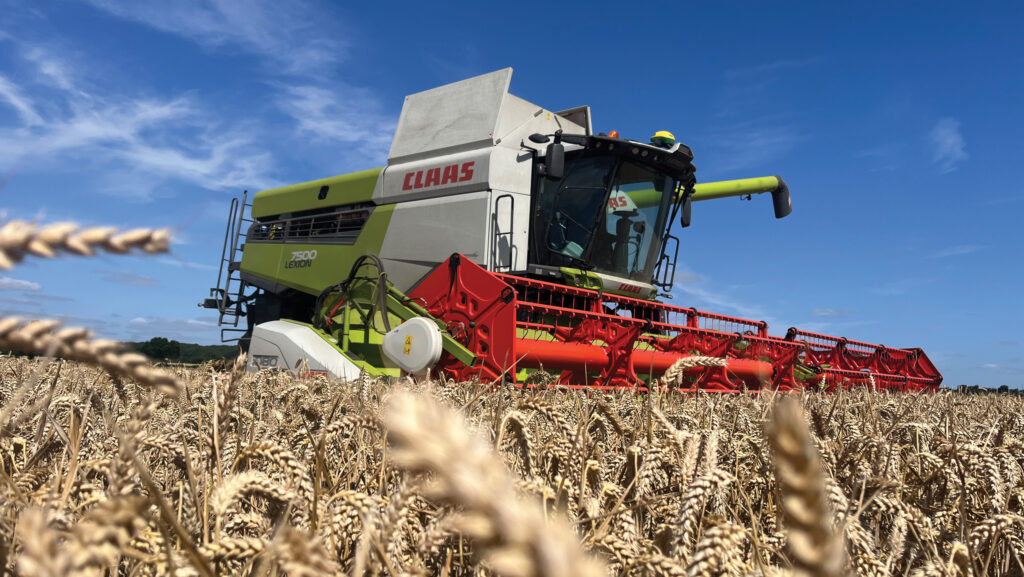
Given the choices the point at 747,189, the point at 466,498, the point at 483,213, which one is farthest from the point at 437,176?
the point at 466,498

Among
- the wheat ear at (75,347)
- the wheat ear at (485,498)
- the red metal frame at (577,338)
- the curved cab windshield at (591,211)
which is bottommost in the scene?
the wheat ear at (485,498)

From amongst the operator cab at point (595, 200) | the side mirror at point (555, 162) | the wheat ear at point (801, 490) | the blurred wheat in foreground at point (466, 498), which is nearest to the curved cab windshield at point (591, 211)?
the operator cab at point (595, 200)

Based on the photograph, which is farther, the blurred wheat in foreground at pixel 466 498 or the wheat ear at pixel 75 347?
the wheat ear at pixel 75 347

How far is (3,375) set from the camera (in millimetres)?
3633

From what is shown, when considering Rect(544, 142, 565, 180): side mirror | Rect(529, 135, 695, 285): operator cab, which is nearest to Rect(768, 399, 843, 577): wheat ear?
Rect(544, 142, 565, 180): side mirror

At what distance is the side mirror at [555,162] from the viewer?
6836mm

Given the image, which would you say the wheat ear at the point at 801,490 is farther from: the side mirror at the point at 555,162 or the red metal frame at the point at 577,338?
the side mirror at the point at 555,162

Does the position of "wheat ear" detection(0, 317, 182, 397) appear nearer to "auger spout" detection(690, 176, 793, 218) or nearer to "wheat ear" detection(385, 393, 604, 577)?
"wheat ear" detection(385, 393, 604, 577)

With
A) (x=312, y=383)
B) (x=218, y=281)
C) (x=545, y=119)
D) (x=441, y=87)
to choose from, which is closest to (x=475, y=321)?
(x=312, y=383)

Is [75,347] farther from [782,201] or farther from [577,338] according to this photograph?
[782,201]

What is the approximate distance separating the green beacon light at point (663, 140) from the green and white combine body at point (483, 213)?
0.03m

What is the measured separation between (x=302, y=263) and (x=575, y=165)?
462 centimetres

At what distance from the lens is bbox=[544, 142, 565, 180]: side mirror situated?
6.84 m

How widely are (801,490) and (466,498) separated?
0.12 m
